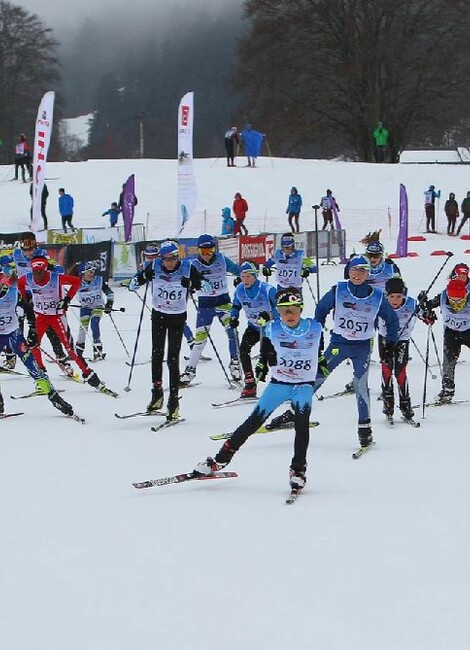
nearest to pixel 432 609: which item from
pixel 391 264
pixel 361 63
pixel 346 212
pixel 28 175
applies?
pixel 391 264

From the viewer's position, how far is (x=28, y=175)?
115 ft

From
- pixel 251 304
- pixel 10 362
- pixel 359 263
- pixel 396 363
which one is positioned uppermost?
pixel 359 263

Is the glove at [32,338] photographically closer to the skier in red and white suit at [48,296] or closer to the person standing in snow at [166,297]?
the person standing in snow at [166,297]

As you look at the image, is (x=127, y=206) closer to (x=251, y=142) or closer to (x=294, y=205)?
(x=294, y=205)

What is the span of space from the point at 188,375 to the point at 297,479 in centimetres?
549

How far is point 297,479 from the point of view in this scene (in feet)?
22.9

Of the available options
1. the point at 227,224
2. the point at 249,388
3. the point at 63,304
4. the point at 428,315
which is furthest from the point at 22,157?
the point at 428,315

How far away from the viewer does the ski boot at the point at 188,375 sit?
484 inches

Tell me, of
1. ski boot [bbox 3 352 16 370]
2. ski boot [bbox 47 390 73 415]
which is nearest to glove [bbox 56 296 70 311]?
ski boot [bbox 47 390 73 415]

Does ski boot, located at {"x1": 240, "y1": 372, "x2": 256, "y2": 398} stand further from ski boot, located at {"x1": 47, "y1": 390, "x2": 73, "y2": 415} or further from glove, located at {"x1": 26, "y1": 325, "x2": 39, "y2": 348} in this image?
glove, located at {"x1": 26, "y1": 325, "x2": 39, "y2": 348}

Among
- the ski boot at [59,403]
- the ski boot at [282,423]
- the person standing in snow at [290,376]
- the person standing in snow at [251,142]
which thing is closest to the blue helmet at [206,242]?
the ski boot at [59,403]

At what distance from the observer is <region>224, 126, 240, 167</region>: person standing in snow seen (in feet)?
118

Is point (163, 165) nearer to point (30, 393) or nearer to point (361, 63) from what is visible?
point (361, 63)

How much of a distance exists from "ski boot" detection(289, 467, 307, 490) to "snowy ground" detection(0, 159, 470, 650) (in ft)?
0.47
